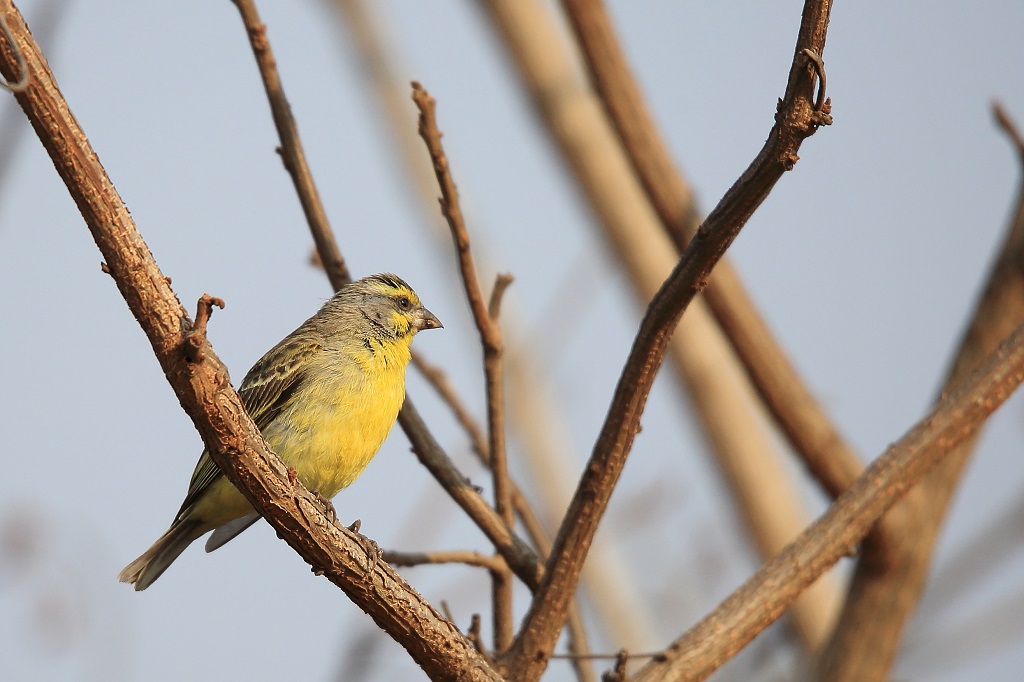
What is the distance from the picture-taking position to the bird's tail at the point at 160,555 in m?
6.39

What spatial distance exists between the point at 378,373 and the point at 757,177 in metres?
3.21

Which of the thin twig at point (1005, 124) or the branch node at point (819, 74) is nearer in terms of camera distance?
the branch node at point (819, 74)

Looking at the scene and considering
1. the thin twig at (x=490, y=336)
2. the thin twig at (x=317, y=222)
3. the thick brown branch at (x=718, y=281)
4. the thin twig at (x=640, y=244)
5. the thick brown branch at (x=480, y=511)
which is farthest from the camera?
the thin twig at (x=640, y=244)

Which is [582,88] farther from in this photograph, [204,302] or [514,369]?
[204,302]

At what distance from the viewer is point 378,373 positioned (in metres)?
6.55

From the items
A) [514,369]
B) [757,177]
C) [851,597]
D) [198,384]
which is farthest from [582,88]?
[198,384]

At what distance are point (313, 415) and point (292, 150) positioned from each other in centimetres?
155

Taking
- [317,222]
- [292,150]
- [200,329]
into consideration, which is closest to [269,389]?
[317,222]

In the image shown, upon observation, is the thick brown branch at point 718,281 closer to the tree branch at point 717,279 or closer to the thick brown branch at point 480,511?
→ the tree branch at point 717,279

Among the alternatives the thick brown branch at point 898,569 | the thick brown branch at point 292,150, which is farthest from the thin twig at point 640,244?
the thick brown branch at point 292,150

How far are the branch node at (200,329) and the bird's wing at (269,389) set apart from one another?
2695mm

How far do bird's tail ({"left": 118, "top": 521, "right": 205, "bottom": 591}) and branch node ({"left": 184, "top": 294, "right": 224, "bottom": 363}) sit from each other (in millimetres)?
3134

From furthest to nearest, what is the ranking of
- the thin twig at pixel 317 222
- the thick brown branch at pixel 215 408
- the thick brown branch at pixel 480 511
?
1. the thin twig at pixel 317 222
2. the thick brown branch at pixel 480 511
3. the thick brown branch at pixel 215 408

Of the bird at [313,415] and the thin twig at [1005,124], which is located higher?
the thin twig at [1005,124]
